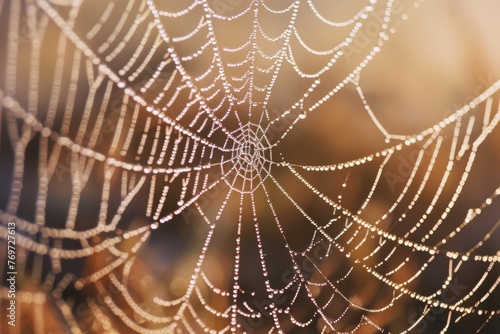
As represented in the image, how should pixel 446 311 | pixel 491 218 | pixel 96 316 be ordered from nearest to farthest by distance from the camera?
1. pixel 96 316
2. pixel 446 311
3. pixel 491 218

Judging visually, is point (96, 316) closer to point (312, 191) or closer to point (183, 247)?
point (183, 247)

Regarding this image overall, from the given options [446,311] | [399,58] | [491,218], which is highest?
[399,58]

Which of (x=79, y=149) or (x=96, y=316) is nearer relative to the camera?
(x=79, y=149)

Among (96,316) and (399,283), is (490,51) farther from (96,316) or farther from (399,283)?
(96,316)

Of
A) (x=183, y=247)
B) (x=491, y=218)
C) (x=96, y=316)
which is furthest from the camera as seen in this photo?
(x=491, y=218)

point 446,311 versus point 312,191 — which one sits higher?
point 312,191

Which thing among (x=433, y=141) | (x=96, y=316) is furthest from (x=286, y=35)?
(x=96, y=316)
